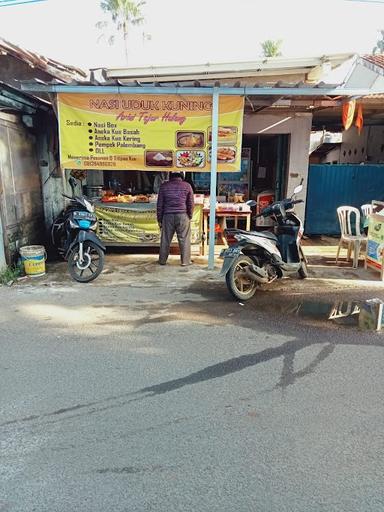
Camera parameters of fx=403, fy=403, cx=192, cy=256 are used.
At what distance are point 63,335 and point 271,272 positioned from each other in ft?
10.1

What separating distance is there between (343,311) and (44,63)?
7.41m

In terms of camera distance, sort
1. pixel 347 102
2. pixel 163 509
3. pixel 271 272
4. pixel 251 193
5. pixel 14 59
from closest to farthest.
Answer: pixel 163 509, pixel 271 272, pixel 347 102, pixel 14 59, pixel 251 193

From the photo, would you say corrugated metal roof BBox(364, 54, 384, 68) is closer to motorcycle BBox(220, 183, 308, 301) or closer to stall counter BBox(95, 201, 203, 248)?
stall counter BBox(95, 201, 203, 248)

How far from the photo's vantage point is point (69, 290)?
615 centimetres

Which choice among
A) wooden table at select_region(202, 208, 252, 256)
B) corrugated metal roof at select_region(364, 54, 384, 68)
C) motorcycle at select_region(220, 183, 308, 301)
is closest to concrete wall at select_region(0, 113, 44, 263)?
wooden table at select_region(202, 208, 252, 256)

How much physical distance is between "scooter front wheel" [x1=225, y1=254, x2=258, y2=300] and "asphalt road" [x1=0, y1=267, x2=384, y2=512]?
0.54 metres

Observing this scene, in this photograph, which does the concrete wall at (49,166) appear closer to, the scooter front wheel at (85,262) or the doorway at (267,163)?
the scooter front wheel at (85,262)

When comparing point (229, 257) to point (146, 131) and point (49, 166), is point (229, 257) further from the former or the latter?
point (49, 166)

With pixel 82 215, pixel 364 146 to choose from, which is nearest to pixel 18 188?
pixel 82 215

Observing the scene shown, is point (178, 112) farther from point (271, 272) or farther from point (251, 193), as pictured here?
point (251, 193)

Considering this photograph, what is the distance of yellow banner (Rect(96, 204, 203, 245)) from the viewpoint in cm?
834

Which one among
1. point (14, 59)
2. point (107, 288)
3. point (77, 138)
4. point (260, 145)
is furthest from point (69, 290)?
point (260, 145)

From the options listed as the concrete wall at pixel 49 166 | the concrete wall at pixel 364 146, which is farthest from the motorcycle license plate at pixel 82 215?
the concrete wall at pixel 364 146

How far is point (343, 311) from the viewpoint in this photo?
5.33 metres
